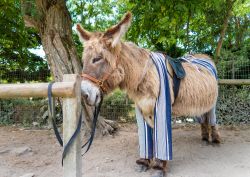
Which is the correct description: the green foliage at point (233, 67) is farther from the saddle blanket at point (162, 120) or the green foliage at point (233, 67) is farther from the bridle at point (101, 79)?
the bridle at point (101, 79)

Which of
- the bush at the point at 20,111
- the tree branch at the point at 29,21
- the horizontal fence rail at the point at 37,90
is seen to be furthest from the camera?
the bush at the point at 20,111

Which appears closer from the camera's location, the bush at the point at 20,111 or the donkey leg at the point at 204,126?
the donkey leg at the point at 204,126

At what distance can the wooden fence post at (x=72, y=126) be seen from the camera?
2.68 metres

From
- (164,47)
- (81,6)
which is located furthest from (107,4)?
(164,47)

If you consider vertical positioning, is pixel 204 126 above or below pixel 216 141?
above

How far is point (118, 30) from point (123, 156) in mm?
2102

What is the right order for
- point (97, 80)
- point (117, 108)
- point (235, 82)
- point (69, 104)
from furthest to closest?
1. point (117, 108)
2. point (235, 82)
3. point (97, 80)
4. point (69, 104)

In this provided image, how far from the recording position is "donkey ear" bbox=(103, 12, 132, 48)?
3.45 m

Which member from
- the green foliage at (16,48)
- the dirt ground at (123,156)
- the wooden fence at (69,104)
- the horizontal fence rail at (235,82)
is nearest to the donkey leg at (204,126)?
the dirt ground at (123,156)

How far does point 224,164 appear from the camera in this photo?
4434 millimetres

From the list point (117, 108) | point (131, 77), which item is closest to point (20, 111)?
point (117, 108)

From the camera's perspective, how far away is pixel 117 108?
683cm

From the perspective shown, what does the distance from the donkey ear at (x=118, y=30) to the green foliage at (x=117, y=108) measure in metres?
3.33

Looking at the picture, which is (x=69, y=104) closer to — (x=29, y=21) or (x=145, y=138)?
(x=145, y=138)
